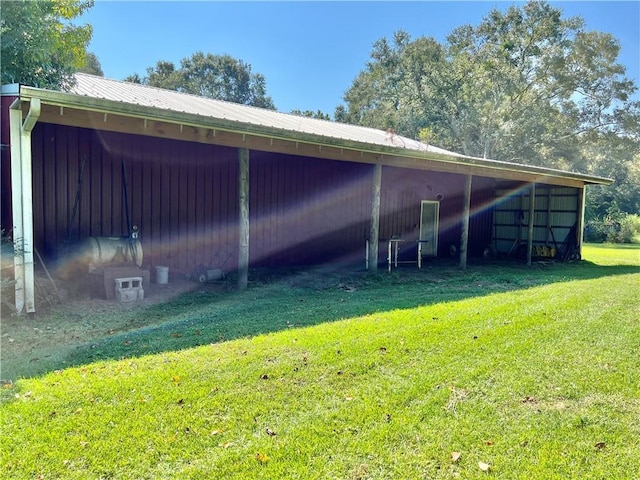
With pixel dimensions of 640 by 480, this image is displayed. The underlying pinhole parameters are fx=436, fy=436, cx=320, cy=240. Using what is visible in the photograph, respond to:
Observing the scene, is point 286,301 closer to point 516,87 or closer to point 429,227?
point 429,227

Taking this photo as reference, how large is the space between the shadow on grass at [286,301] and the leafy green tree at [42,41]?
372 centimetres

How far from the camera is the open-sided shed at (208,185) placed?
16.5 ft

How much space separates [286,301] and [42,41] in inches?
191

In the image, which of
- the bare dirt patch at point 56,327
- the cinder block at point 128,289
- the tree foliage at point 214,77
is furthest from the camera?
the tree foliage at point 214,77

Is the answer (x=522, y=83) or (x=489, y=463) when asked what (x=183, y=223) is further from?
(x=522, y=83)

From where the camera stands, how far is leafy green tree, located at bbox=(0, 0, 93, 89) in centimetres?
567

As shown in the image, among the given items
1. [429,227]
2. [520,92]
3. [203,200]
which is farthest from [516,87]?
[203,200]

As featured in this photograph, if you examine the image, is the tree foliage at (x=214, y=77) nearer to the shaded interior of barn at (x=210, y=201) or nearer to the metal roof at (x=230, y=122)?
the metal roof at (x=230, y=122)

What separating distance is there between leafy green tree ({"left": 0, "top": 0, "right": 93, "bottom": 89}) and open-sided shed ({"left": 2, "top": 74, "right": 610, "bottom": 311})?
0.52 m

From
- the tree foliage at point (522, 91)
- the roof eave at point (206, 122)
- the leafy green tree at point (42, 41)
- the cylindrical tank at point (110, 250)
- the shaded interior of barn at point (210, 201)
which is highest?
the tree foliage at point (522, 91)

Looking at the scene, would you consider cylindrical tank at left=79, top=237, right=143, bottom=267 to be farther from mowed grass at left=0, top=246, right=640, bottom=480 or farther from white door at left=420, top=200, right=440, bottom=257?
white door at left=420, top=200, right=440, bottom=257

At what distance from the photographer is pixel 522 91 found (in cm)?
2573

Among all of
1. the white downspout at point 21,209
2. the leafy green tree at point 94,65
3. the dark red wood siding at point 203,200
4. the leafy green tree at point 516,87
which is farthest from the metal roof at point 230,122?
the leafy green tree at point 516,87

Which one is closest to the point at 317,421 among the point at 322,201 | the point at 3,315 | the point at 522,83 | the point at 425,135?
the point at 3,315
